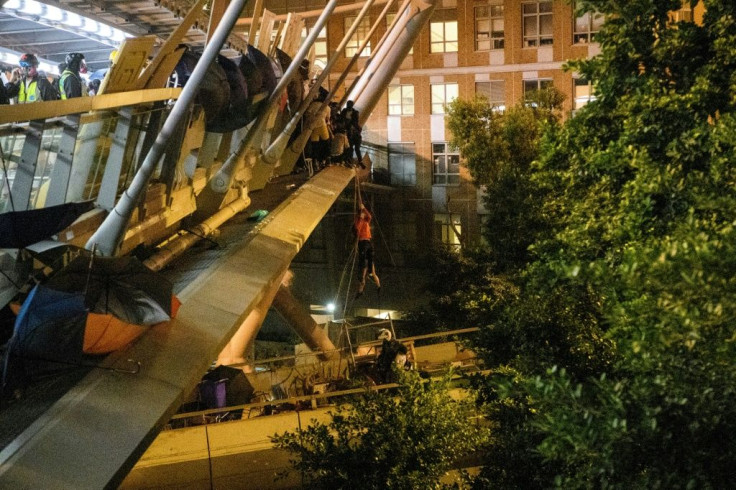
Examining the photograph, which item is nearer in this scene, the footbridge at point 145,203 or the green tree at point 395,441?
the footbridge at point 145,203

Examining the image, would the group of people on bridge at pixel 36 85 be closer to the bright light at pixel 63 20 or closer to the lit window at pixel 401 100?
the bright light at pixel 63 20

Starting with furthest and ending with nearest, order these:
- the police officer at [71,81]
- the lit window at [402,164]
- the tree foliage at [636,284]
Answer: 1. the lit window at [402,164]
2. the police officer at [71,81]
3. the tree foliage at [636,284]

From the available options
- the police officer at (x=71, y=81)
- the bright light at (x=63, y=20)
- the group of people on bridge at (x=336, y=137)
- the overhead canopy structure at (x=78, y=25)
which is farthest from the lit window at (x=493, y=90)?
the police officer at (x=71, y=81)

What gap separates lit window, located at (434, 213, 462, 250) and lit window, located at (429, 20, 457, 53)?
6.95 m

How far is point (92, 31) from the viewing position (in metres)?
12.6

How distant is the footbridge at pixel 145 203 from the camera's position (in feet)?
19.7

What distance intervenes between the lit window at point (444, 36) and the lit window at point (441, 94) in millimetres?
1441

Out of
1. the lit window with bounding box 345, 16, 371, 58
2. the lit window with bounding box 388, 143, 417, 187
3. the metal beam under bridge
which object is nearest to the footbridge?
the metal beam under bridge

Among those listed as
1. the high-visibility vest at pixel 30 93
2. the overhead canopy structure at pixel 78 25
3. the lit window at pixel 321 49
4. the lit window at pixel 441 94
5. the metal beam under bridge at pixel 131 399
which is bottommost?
the metal beam under bridge at pixel 131 399

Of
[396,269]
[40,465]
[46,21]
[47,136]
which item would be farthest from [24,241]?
[396,269]

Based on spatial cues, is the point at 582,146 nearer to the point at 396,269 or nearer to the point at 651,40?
the point at 651,40

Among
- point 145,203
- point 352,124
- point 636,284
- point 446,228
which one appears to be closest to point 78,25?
point 145,203

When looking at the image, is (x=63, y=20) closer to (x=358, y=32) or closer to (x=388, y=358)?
(x=388, y=358)

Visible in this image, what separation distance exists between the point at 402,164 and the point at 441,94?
339cm
